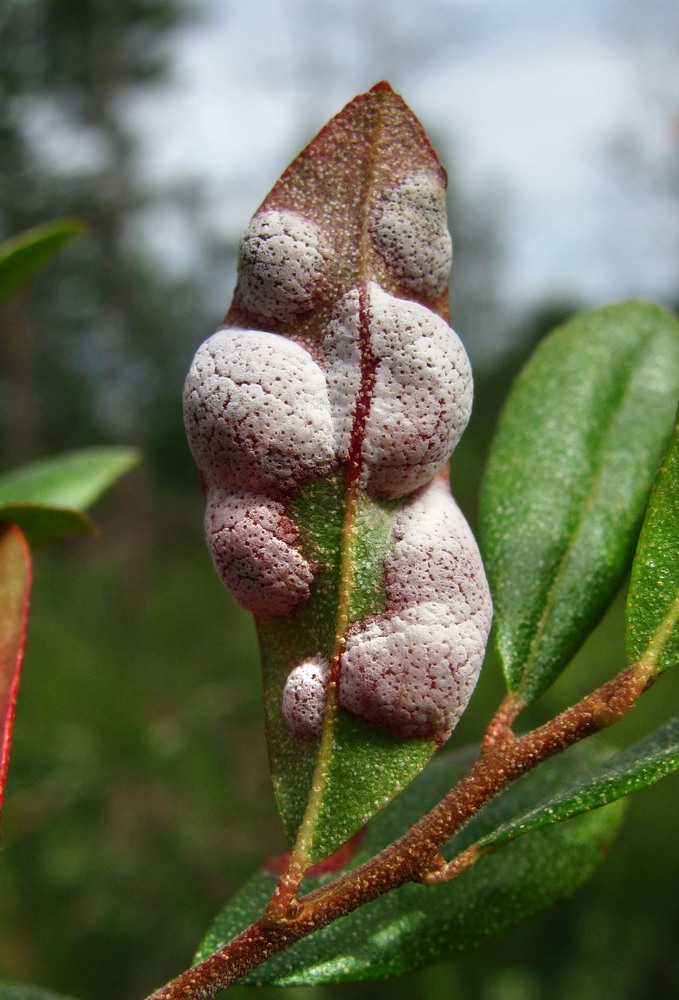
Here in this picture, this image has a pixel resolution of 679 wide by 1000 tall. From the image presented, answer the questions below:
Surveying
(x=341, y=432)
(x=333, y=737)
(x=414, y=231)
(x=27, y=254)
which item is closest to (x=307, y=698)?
(x=333, y=737)

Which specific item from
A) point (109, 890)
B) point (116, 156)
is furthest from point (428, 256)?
point (116, 156)

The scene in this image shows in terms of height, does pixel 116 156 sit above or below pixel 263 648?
below

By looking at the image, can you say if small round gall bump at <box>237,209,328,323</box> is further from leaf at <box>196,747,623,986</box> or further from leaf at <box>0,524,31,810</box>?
leaf at <box>196,747,623,986</box>

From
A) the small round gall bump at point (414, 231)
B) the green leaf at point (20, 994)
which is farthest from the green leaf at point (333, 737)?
the green leaf at point (20, 994)

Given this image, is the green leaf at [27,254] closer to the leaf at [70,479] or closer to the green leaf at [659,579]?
the leaf at [70,479]

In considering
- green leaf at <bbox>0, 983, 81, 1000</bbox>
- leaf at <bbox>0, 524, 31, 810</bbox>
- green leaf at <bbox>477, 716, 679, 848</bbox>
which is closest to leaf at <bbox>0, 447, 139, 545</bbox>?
leaf at <bbox>0, 524, 31, 810</bbox>

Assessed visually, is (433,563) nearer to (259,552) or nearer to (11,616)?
(259,552)

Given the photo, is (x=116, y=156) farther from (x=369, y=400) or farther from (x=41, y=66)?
(x=369, y=400)
